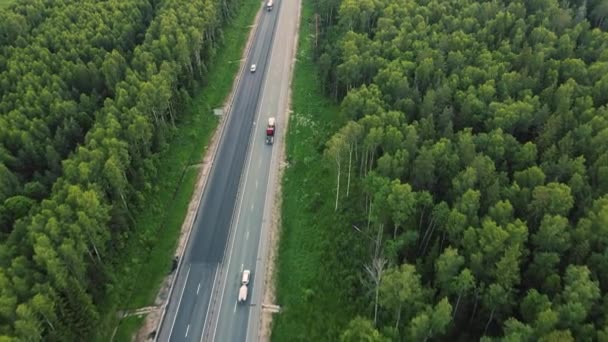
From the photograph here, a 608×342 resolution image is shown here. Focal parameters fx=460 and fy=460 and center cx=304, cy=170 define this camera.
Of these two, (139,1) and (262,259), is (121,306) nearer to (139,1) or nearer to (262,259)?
(262,259)

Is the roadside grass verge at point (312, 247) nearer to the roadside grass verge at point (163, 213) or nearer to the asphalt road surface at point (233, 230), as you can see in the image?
the asphalt road surface at point (233, 230)

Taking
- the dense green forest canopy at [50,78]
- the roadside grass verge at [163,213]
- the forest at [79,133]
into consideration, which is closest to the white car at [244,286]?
the roadside grass verge at [163,213]

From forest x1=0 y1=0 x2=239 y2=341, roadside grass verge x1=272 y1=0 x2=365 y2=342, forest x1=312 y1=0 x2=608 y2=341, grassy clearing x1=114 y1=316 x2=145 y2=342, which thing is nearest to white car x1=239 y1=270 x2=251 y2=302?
roadside grass verge x1=272 y1=0 x2=365 y2=342

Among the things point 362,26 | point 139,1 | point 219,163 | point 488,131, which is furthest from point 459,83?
point 139,1

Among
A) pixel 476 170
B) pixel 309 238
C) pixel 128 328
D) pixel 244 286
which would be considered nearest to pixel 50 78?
pixel 128 328

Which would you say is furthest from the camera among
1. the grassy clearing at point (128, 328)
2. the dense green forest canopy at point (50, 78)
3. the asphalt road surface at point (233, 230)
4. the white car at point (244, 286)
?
the dense green forest canopy at point (50, 78)

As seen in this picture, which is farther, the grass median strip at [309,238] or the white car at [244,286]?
the white car at [244,286]

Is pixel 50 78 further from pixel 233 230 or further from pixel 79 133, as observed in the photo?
pixel 233 230
